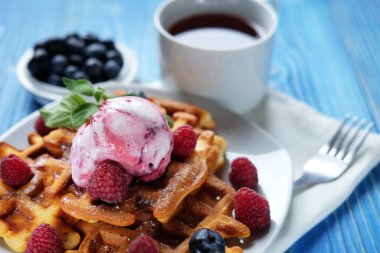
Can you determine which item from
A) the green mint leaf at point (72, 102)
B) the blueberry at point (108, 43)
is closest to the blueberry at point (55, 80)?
the blueberry at point (108, 43)

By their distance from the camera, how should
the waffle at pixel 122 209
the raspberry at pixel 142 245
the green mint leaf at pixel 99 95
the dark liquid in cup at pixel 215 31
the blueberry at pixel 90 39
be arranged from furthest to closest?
the blueberry at pixel 90 39
the dark liquid in cup at pixel 215 31
the green mint leaf at pixel 99 95
the waffle at pixel 122 209
the raspberry at pixel 142 245

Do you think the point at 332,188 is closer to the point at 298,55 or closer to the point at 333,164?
the point at 333,164

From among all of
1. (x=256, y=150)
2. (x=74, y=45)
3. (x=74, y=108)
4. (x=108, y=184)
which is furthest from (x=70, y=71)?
(x=108, y=184)

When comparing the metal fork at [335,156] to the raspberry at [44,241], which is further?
the metal fork at [335,156]

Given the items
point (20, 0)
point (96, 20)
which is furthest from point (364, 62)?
point (20, 0)

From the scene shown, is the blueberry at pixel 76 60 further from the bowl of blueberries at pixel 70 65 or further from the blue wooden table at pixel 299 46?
the blue wooden table at pixel 299 46

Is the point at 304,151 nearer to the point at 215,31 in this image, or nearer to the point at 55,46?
the point at 215,31
